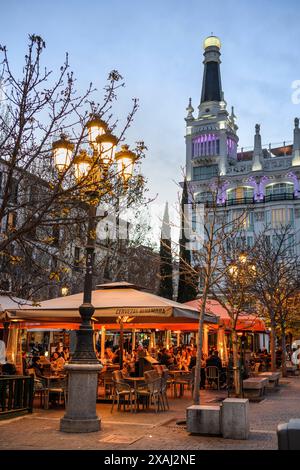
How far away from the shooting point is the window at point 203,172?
228 ft

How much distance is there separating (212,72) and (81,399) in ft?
261

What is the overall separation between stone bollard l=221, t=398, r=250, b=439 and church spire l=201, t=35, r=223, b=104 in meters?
73.8

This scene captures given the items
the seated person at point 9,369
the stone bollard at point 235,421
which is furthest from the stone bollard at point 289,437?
the seated person at point 9,369

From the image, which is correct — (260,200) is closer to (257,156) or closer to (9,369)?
(257,156)

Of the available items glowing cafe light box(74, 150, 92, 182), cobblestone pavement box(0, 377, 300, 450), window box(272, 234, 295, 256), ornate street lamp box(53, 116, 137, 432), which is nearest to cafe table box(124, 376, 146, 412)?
cobblestone pavement box(0, 377, 300, 450)

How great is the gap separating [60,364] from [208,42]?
78733 millimetres

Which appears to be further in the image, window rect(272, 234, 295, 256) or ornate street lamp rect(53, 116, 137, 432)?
window rect(272, 234, 295, 256)

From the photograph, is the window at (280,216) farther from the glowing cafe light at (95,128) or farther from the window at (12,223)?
the glowing cafe light at (95,128)

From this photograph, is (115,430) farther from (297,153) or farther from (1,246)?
(297,153)

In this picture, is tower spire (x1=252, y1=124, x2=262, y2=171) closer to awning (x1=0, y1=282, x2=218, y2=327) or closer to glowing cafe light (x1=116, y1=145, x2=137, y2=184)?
awning (x1=0, y1=282, x2=218, y2=327)

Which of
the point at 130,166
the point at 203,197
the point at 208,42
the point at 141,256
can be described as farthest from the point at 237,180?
the point at 130,166

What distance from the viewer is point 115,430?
8.98 meters

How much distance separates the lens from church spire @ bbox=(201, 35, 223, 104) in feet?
258

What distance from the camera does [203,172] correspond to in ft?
231
